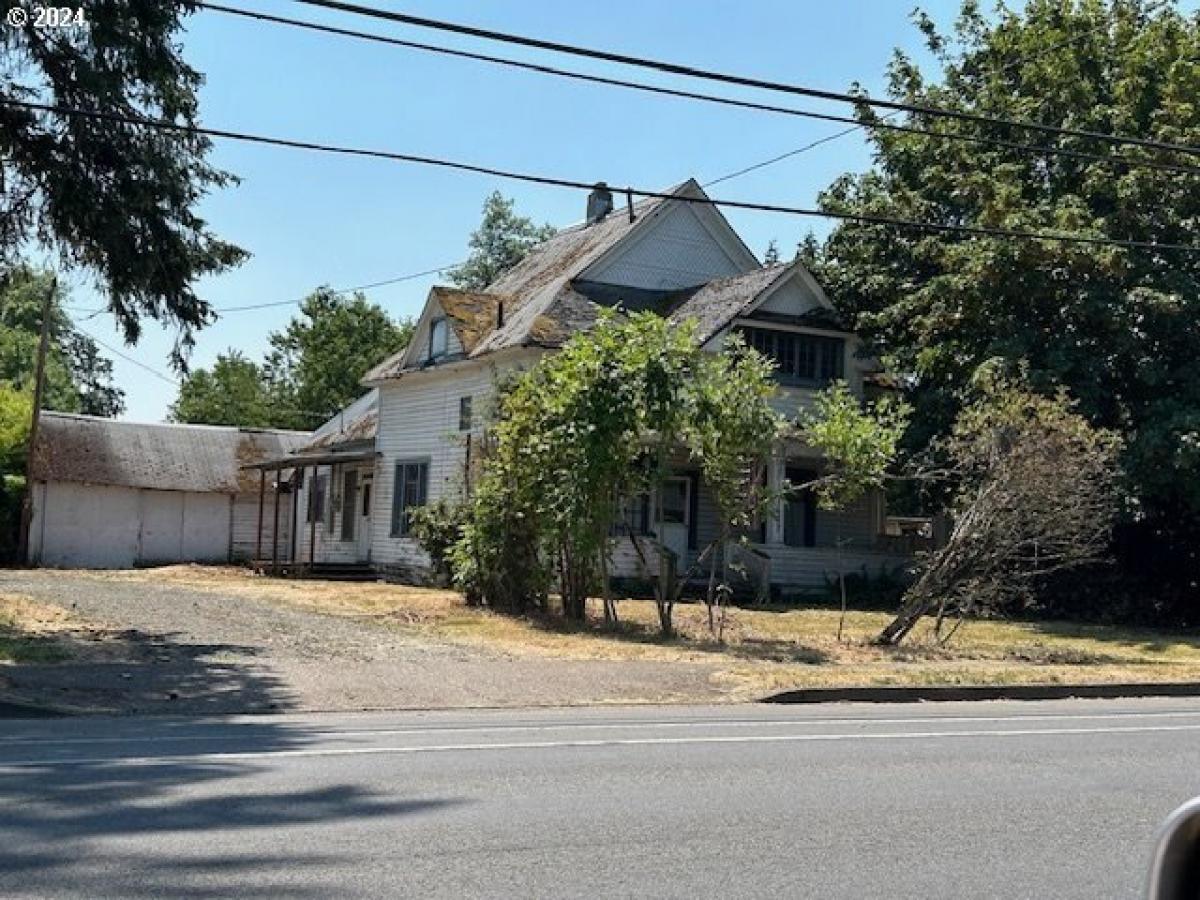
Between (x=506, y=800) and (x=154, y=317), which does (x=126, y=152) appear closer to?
(x=154, y=317)

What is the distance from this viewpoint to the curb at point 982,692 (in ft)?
47.4

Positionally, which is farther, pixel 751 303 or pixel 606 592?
Result: pixel 751 303

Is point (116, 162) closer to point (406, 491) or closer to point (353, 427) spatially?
point (406, 491)

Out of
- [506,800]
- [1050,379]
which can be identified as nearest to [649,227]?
[1050,379]

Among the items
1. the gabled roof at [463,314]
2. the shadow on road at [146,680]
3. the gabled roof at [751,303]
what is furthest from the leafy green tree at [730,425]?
the gabled roof at [463,314]

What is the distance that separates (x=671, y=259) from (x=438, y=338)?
6.06 m

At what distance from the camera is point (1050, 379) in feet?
78.7

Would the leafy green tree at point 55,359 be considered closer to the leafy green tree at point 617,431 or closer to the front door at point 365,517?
the front door at point 365,517

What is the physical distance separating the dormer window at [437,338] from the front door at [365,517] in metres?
4.96

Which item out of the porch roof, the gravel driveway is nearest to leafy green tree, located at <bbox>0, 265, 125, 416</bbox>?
the porch roof

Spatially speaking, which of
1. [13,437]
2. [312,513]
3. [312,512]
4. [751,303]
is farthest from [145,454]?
[751,303]

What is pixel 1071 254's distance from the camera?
24.0 metres

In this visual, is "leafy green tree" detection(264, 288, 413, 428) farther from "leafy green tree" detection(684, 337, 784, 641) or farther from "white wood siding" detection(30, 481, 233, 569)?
"leafy green tree" detection(684, 337, 784, 641)

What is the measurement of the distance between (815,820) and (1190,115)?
Result: 838 inches
